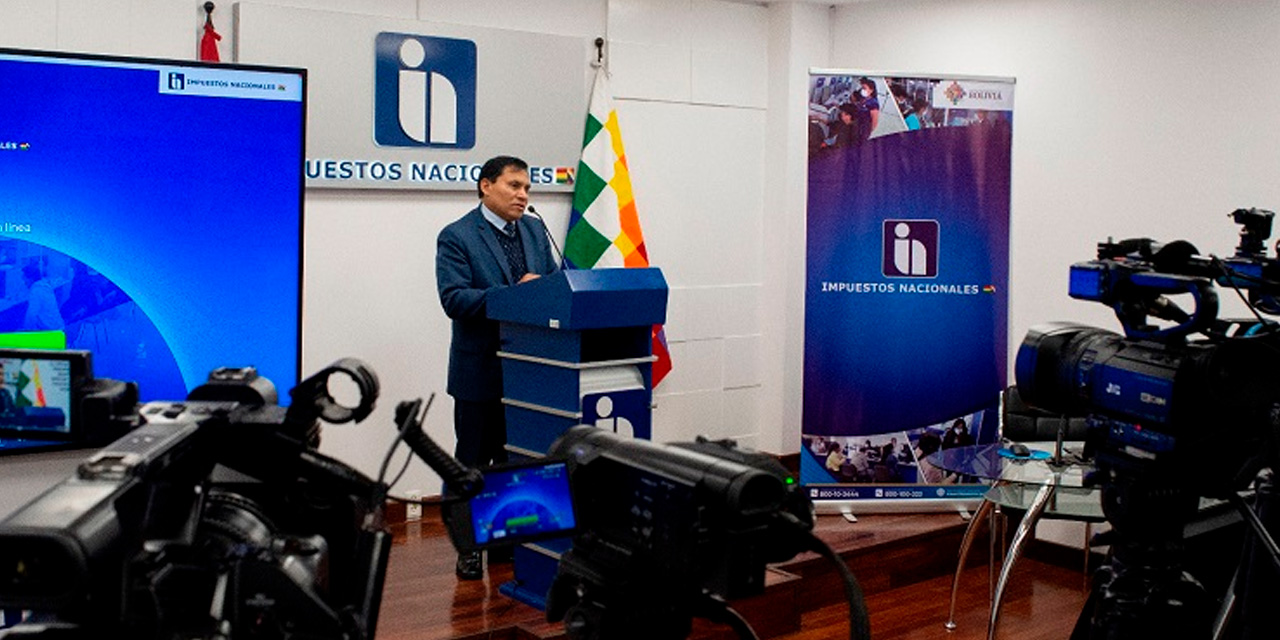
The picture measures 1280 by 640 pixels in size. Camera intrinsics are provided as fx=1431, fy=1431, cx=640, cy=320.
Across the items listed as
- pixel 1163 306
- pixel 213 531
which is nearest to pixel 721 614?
pixel 213 531

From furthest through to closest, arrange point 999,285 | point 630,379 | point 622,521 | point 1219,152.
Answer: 1. point 999,285
2. point 1219,152
3. point 630,379
4. point 622,521

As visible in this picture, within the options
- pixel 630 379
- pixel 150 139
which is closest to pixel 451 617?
pixel 630 379

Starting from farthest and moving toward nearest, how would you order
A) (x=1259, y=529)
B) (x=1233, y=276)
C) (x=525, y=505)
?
1. (x=1233, y=276)
2. (x=1259, y=529)
3. (x=525, y=505)

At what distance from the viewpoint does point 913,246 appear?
5691 millimetres

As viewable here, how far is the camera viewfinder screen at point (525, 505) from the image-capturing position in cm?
158

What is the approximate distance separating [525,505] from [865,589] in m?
3.99

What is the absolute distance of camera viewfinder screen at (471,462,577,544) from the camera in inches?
62.2

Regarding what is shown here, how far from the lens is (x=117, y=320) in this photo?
346 centimetres

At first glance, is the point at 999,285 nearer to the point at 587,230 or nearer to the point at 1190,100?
the point at 1190,100

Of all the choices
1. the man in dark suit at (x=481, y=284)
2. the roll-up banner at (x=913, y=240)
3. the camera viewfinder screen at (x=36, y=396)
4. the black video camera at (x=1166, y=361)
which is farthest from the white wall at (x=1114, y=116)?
the camera viewfinder screen at (x=36, y=396)

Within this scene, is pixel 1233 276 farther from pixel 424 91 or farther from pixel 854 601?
pixel 424 91

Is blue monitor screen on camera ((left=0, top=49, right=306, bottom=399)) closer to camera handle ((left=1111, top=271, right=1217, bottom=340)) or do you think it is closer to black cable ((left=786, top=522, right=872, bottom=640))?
camera handle ((left=1111, top=271, right=1217, bottom=340))

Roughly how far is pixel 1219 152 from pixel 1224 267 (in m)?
3.03

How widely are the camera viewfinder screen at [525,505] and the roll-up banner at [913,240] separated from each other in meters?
4.17
